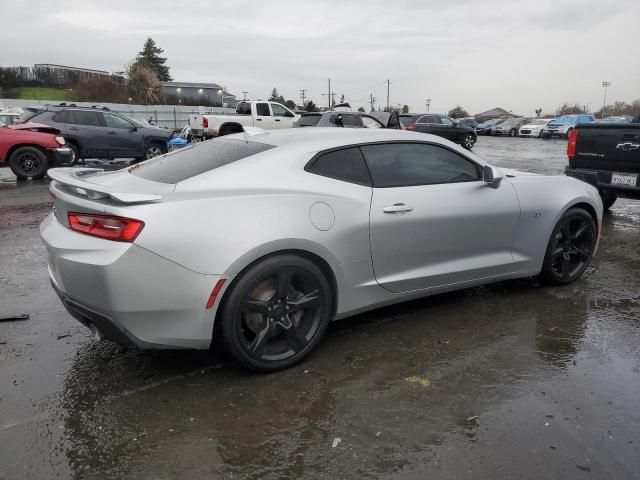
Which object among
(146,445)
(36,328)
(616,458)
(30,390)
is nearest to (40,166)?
(36,328)

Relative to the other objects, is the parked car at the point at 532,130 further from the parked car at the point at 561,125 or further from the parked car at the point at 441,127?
the parked car at the point at 441,127

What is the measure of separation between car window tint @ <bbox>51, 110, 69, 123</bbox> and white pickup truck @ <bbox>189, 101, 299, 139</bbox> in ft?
24.1

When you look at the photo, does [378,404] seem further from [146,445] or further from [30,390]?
[30,390]

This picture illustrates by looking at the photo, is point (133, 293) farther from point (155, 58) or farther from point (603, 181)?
point (155, 58)

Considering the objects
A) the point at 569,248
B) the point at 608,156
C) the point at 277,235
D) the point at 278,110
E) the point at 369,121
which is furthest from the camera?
the point at 278,110

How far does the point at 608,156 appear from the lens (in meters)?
7.32

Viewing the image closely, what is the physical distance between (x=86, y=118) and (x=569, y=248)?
42.5ft

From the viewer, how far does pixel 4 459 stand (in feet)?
8.00

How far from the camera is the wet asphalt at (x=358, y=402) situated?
7.97 ft

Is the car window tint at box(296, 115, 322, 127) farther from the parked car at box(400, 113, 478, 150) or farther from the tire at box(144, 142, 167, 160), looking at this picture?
the parked car at box(400, 113, 478, 150)

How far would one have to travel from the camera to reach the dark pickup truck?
23.0 feet

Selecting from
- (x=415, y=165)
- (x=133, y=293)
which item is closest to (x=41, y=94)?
(x=415, y=165)

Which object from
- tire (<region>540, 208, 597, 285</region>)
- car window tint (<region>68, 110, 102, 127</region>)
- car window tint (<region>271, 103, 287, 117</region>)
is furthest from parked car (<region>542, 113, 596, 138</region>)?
tire (<region>540, 208, 597, 285</region>)

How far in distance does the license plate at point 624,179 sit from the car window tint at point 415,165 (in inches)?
157
